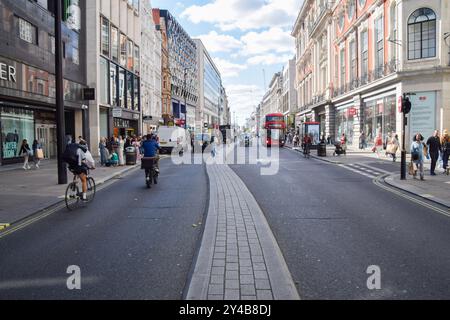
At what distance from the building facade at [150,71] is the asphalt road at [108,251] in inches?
1385

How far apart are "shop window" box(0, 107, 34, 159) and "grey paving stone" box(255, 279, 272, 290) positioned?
805 inches

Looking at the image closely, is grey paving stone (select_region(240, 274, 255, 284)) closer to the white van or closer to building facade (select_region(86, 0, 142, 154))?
building facade (select_region(86, 0, 142, 154))

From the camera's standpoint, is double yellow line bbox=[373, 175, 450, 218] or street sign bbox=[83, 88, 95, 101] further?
street sign bbox=[83, 88, 95, 101]

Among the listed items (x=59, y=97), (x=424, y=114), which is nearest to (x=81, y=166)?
(x=59, y=97)

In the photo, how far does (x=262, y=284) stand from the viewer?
13.9ft

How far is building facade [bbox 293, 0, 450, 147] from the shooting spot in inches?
1069

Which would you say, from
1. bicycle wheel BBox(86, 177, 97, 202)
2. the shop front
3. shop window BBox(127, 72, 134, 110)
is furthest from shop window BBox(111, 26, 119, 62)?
bicycle wheel BBox(86, 177, 97, 202)

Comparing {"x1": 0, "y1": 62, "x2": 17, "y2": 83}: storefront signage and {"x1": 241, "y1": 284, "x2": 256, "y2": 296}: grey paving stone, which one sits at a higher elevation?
{"x1": 0, "y1": 62, "x2": 17, "y2": 83}: storefront signage

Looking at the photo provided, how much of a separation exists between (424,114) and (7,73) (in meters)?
25.2

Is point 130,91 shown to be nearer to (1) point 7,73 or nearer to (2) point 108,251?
(1) point 7,73

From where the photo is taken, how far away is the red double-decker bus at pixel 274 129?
46.1 metres

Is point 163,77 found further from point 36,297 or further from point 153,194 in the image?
point 36,297
